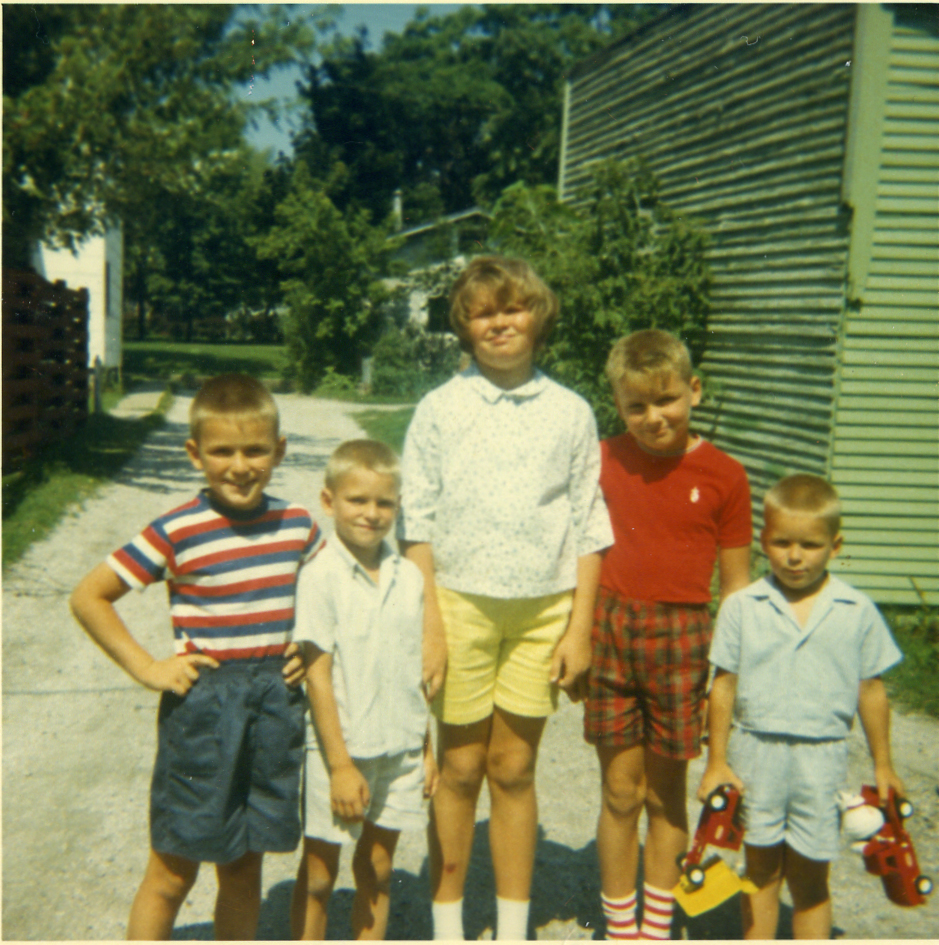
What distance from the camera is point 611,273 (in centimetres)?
822

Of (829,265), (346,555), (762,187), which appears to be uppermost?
(762,187)

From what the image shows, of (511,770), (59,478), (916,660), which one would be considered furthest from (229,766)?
(59,478)

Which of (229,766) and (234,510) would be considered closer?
(229,766)

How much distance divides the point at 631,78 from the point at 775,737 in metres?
8.57

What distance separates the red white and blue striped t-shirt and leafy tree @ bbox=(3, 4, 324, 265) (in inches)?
291

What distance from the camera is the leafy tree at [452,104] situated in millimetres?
35438

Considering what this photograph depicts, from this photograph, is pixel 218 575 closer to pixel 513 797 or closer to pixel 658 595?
pixel 513 797

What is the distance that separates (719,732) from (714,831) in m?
0.24

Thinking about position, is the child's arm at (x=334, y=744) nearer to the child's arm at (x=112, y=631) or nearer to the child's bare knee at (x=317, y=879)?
the child's bare knee at (x=317, y=879)

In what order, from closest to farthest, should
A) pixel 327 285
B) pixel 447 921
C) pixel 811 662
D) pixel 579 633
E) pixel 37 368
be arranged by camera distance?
pixel 811 662
pixel 579 633
pixel 447 921
pixel 37 368
pixel 327 285

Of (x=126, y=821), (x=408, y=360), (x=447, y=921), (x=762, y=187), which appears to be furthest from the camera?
(x=408, y=360)

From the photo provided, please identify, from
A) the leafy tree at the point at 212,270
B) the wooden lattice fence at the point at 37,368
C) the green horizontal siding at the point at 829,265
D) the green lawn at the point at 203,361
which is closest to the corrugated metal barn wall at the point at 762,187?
the green horizontal siding at the point at 829,265

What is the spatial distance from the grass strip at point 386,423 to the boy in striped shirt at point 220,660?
10.0 m

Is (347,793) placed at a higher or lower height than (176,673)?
lower
